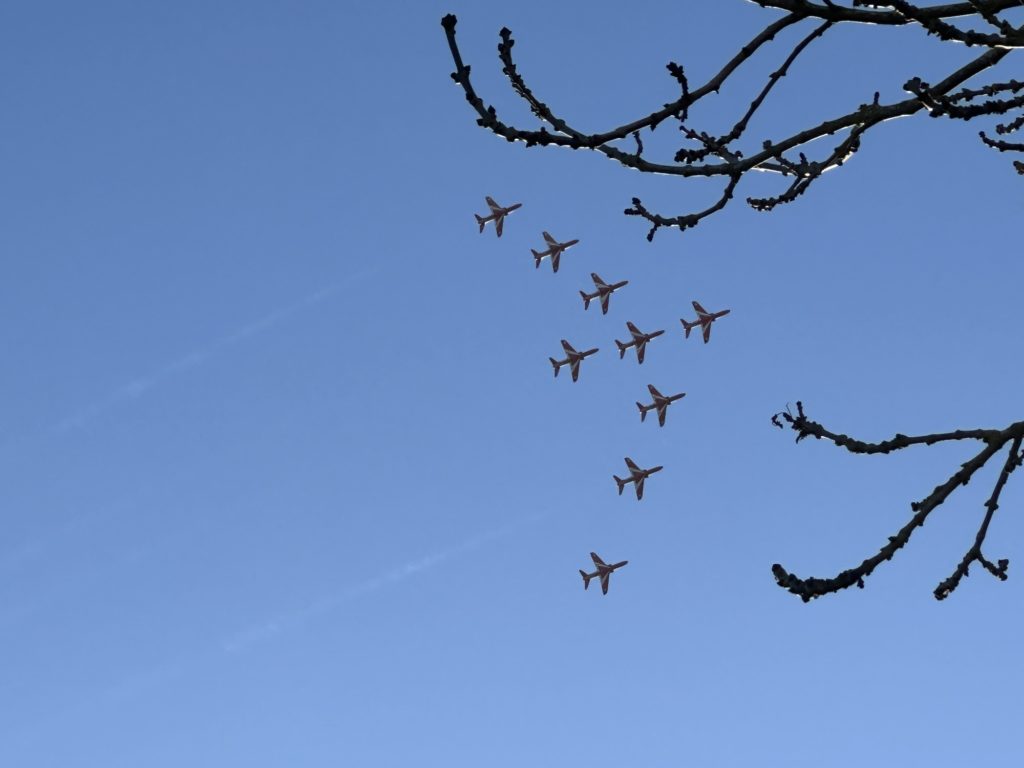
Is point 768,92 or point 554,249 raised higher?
point 554,249

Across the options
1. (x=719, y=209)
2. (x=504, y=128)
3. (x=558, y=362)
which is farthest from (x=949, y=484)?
(x=558, y=362)

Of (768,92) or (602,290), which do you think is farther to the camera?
(602,290)

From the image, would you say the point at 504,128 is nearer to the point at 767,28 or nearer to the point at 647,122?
the point at 647,122

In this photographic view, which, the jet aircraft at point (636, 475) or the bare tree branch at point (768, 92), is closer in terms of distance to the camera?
the bare tree branch at point (768, 92)

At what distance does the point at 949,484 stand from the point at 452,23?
394 cm

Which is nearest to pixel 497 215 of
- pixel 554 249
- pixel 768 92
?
pixel 554 249

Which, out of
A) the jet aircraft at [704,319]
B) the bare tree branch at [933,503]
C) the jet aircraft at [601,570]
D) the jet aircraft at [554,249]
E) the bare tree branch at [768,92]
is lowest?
the bare tree branch at [933,503]

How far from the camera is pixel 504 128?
26.0ft

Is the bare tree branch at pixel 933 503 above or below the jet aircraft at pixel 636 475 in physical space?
below

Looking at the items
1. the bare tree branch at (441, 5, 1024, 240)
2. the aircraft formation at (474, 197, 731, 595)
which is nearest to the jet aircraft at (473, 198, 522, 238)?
the aircraft formation at (474, 197, 731, 595)

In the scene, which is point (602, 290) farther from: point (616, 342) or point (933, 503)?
point (933, 503)

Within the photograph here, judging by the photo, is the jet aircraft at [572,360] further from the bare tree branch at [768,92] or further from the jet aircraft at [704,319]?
the bare tree branch at [768,92]

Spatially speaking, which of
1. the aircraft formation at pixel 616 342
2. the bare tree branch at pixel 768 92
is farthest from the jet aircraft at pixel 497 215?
the bare tree branch at pixel 768 92

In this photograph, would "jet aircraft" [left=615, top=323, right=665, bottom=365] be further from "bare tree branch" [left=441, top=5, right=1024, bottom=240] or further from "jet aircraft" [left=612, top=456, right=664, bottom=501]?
"bare tree branch" [left=441, top=5, right=1024, bottom=240]
